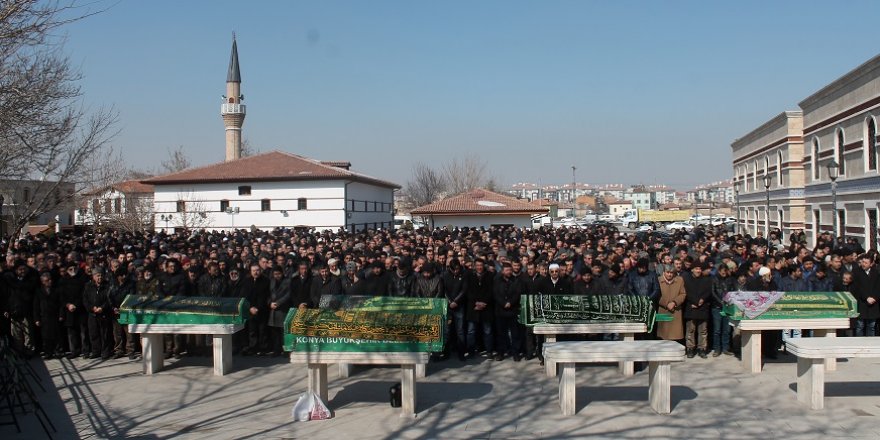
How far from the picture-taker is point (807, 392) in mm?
8250

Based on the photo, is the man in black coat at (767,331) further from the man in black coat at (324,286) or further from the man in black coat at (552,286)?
the man in black coat at (324,286)

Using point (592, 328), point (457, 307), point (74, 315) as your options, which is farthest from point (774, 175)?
point (74, 315)

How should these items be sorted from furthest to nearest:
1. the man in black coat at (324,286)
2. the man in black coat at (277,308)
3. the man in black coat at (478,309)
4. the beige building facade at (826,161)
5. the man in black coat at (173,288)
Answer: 1. the beige building facade at (826,161)
2. the man in black coat at (173,288)
3. the man in black coat at (277,308)
4. the man in black coat at (324,286)
5. the man in black coat at (478,309)

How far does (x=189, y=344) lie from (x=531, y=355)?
567cm

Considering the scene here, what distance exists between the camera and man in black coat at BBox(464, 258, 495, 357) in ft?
36.7

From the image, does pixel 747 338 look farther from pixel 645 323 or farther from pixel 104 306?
pixel 104 306

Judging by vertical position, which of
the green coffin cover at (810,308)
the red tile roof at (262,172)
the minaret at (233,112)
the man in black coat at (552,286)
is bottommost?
the green coffin cover at (810,308)

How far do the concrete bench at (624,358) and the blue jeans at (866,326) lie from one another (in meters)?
5.08

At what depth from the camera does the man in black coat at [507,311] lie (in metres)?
10.9

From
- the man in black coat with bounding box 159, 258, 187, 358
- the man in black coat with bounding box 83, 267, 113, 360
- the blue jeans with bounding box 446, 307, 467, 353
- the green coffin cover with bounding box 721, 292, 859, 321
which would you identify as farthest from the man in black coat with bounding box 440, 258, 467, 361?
the man in black coat with bounding box 83, 267, 113, 360

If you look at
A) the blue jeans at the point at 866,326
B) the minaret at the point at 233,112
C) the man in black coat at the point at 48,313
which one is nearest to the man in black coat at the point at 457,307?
the blue jeans at the point at 866,326

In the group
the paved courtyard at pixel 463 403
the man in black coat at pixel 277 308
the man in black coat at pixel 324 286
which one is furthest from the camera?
the man in black coat at pixel 277 308

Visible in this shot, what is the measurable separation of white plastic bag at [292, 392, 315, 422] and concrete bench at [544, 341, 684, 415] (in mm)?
2761

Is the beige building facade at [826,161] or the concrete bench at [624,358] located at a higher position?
the beige building facade at [826,161]
